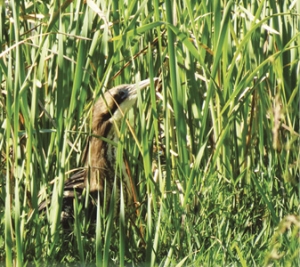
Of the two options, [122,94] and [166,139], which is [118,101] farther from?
[166,139]

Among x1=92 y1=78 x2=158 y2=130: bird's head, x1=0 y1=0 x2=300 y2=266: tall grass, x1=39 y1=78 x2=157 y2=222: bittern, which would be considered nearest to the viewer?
x1=0 y1=0 x2=300 y2=266: tall grass

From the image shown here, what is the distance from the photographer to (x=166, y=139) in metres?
2.15

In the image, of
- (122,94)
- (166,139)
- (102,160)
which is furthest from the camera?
(102,160)

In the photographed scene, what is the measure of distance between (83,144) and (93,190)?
0.17 m

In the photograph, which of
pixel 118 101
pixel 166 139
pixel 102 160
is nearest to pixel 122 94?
pixel 118 101

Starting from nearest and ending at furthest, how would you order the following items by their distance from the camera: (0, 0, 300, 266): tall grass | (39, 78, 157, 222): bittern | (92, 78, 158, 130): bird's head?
(0, 0, 300, 266): tall grass
(92, 78, 158, 130): bird's head
(39, 78, 157, 222): bittern

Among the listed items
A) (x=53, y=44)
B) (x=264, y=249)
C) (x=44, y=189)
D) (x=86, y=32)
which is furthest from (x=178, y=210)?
(x=53, y=44)

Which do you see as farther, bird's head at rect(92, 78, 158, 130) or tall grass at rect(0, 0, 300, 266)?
bird's head at rect(92, 78, 158, 130)

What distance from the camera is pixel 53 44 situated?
102 inches

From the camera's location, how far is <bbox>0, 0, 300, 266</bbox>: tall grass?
2076mm

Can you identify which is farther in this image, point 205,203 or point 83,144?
point 83,144

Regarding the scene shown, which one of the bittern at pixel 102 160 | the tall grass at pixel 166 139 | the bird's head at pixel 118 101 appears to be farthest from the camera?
the bittern at pixel 102 160

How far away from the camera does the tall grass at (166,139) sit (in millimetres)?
2076

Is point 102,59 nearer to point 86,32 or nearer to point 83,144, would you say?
point 86,32
